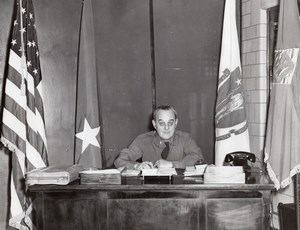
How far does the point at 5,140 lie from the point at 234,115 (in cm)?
213

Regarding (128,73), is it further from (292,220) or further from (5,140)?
(292,220)

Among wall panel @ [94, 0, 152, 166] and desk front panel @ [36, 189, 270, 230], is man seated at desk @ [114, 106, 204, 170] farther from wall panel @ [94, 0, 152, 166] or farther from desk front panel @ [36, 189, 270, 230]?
desk front panel @ [36, 189, 270, 230]

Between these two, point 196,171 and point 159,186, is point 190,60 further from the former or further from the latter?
point 159,186

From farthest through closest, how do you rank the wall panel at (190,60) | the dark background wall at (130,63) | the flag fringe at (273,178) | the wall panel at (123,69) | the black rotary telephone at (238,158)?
the wall panel at (190,60) < the wall panel at (123,69) < the dark background wall at (130,63) < the flag fringe at (273,178) < the black rotary telephone at (238,158)

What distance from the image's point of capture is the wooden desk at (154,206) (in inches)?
114

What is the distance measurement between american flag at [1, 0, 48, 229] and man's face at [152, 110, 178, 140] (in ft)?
3.49

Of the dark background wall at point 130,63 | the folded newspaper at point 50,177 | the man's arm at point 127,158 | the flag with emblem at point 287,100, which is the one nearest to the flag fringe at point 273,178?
the flag with emblem at point 287,100

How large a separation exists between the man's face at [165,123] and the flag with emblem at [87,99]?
0.62 m

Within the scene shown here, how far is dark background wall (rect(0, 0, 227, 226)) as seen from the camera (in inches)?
172

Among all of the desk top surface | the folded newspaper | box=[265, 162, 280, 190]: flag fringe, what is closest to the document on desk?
the desk top surface

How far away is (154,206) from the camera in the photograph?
2939 millimetres

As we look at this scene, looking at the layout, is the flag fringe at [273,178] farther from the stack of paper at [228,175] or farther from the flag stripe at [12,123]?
the flag stripe at [12,123]

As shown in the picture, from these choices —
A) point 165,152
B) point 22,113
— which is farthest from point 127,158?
point 22,113

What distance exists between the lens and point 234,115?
4.26 metres
